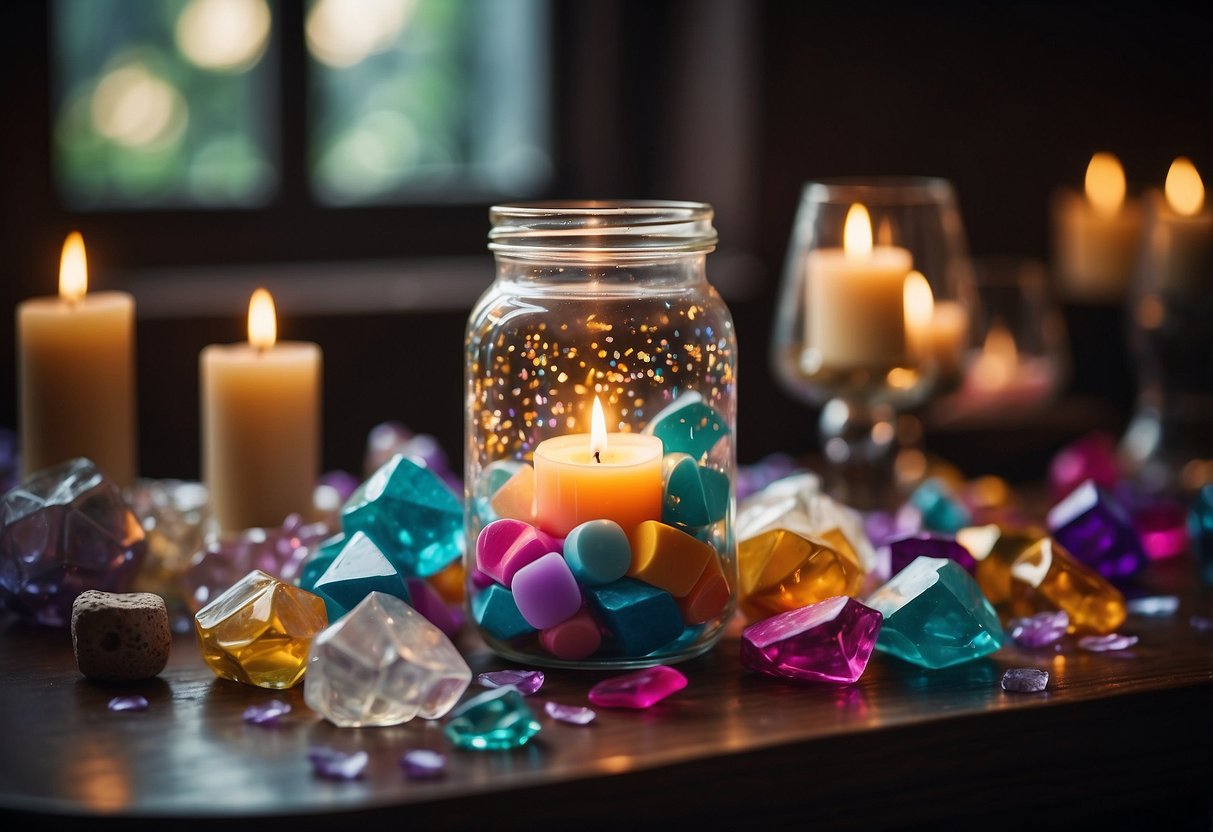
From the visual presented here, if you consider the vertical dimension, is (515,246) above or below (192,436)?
above

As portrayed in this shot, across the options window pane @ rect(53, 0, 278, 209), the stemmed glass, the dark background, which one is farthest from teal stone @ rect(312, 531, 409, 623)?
window pane @ rect(53, 0, 278, 209)

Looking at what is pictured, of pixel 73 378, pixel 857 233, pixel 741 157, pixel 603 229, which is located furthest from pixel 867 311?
pixel 741 157

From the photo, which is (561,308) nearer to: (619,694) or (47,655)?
(619,694)

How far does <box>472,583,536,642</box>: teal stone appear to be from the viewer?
752 mm

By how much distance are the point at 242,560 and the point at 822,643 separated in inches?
14.6

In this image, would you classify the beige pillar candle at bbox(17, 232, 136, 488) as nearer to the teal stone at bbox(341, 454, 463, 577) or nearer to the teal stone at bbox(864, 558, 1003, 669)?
the teal stone at bbox(341, 454, 463, 577)

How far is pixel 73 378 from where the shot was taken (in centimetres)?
93

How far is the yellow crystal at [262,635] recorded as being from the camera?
2.39 feet

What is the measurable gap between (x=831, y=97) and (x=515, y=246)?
1565 mm

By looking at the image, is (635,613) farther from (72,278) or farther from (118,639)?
(72,278)

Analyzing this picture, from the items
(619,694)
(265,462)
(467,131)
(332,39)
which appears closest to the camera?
(619,694)

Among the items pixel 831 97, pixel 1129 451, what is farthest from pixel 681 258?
pixel 831 97

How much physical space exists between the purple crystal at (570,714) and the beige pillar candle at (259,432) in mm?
339

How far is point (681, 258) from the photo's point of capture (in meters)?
0.80
